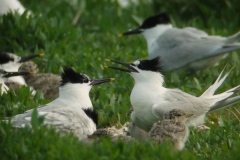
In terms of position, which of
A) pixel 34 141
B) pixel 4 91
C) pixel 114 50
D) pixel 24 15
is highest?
pixel 24 15

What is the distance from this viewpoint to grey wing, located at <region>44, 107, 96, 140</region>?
376 cm

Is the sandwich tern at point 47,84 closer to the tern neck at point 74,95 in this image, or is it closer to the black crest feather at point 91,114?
the tern neck at point 74,95

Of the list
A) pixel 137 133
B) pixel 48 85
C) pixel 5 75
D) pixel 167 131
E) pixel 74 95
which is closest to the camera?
pixel 167 131

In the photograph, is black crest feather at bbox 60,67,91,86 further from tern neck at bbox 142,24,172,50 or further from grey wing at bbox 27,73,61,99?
tern neck at bbox 142,24,172,50

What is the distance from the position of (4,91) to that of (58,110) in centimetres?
167

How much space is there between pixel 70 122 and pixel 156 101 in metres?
1.08

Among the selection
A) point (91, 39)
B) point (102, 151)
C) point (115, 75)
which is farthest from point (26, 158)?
point (91, 39)

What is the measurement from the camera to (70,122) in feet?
12.6

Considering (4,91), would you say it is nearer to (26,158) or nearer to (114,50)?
(26,158)

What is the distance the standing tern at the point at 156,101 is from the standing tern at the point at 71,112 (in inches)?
24.0

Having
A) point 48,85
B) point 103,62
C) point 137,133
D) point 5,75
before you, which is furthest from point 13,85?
point 137,133

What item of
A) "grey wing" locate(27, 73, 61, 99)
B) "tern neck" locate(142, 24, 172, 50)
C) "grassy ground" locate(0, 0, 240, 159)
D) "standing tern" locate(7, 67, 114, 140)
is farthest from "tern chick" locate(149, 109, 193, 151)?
"tern neck" locate(142, 24, 172, 50)

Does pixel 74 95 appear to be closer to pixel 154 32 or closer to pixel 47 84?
pixel 47 84

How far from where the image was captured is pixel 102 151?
3.03 m
